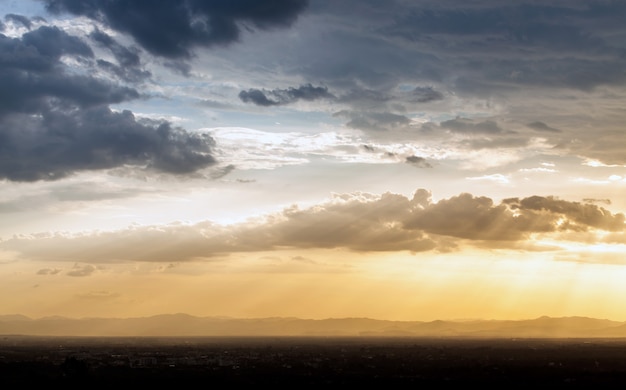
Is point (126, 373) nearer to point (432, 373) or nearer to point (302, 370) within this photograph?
point (302, 370)

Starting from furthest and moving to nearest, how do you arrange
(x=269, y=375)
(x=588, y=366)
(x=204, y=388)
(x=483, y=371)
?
(x=588, y=366) < (x=483, y=371) < (x=269, y=375) < (x=204, y=388)

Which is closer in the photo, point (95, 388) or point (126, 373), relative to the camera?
point (95, 388)

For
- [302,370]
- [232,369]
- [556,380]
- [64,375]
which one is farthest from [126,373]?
[556,380]

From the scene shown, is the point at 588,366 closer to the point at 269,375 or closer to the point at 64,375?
the point at 269,375

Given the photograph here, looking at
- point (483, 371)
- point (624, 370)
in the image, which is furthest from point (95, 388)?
point (624, 370)

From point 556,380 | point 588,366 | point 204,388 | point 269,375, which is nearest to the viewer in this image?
point 204,388

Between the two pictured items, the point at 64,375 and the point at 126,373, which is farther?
the point at 126,373

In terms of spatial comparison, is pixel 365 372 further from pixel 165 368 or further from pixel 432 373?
pixel 165 368

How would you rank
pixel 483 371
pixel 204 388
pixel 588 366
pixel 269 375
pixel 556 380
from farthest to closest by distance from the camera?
pixel 588 366 < pixel 483 371 < pixel 269 375 < pixel 556 380 < pixel 204 388

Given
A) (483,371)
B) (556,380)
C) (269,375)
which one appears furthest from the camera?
(483,371)
